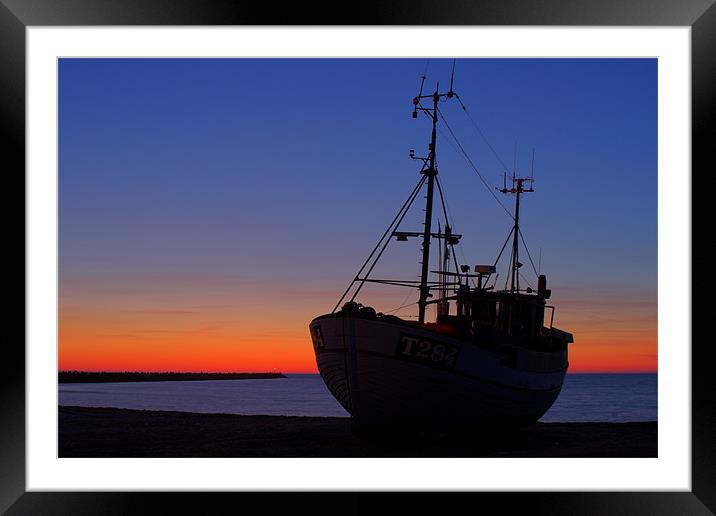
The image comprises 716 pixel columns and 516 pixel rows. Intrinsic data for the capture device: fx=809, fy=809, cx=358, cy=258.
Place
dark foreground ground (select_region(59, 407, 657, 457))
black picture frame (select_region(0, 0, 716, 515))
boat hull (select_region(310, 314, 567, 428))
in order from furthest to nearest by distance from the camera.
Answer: boat hull (select_region(310, 314, 567, 428)), dark foreground ground (select_region(59, 407, 657, 457)), black picture frame (select_region(0, 0, 716, 515))

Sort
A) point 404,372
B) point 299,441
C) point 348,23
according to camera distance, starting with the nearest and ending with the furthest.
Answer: point 348,23 → point 404,372 → point 299,441

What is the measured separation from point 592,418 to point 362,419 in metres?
29.7

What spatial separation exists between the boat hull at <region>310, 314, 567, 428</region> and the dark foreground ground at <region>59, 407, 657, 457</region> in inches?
18.5

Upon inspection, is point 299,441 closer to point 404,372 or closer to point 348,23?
point 404,372

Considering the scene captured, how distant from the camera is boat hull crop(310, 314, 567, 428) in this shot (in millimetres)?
13180

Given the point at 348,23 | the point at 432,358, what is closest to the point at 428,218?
the point at 432,358

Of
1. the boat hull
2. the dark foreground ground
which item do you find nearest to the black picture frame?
the dark foreground ground

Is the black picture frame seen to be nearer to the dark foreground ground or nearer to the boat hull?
the dark foreground ground

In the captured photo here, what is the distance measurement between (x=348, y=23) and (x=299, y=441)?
9.96m

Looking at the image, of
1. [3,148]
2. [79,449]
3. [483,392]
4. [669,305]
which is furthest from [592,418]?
[3,148]

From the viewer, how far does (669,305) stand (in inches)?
271

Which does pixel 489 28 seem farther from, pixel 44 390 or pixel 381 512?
pixel 44 390

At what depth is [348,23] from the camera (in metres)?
6.32

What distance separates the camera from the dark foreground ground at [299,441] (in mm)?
12953
